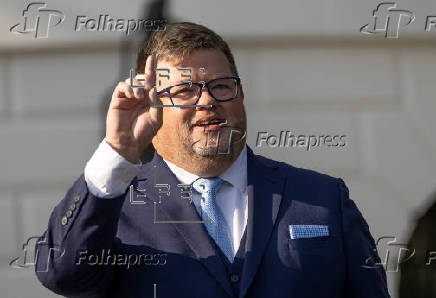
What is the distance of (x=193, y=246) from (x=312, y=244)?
26 centimetres

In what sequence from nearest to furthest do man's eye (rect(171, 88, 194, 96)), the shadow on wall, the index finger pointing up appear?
the index finger pointing up, man's eye (rect(171, 88, 194, 96)), the shadow on wall

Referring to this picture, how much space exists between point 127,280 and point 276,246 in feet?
1.10

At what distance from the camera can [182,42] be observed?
210 cm

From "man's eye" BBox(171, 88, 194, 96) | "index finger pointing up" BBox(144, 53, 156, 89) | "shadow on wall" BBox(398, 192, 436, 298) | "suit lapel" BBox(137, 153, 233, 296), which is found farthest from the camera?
"shadow on wall" BBox(398, 192, 436, 298)

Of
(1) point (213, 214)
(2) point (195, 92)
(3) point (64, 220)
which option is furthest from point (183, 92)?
(3) point (64, 220)

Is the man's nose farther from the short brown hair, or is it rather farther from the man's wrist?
the man's wrist

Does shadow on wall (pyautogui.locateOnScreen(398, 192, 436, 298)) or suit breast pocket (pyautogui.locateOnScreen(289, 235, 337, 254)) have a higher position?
suit breast pocket (pyautogui.locateOnScreen(289, 235, 337, 254))

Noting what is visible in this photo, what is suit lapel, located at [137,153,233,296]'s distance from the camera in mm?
1949

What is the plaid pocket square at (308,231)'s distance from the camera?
2.02m

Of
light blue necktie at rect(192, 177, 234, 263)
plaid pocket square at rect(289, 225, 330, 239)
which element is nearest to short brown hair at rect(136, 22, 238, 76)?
light blue necktie at rect(192, 177, 234, 263)

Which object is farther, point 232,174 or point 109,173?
point 232,174

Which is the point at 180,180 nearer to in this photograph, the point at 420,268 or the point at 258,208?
the point at 258,208

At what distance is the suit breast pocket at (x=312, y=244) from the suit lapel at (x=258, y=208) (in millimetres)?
62

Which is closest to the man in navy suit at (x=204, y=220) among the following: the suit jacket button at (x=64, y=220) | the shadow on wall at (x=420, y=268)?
the suit jacket button at (x=64, y=220)
